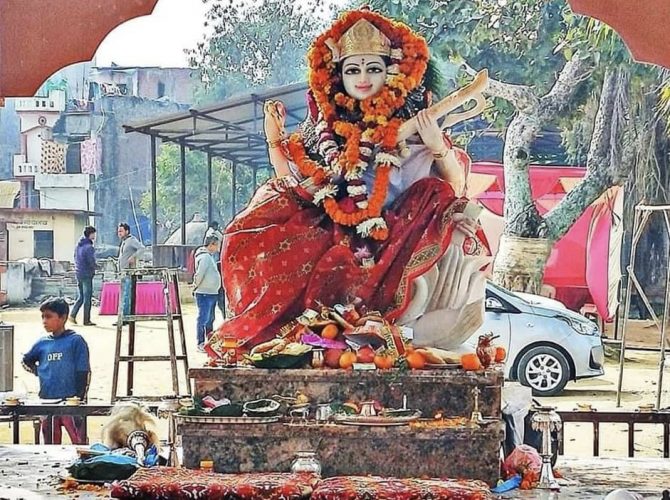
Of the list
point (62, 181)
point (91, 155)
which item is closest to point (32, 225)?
point (62, 181)

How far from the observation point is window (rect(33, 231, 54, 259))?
27.0ft

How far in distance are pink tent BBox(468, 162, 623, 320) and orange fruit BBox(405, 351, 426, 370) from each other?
3727 mm

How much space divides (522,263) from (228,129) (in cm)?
220

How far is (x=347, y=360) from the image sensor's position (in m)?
4.67

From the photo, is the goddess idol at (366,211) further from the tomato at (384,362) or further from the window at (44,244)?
the window at (44,244)

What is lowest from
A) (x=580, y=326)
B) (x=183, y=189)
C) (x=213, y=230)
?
(x=580, y=326)

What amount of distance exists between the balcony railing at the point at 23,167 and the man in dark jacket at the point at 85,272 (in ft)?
2.10

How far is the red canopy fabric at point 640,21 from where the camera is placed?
474 cm

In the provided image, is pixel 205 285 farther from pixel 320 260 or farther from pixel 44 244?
pixel 320 260

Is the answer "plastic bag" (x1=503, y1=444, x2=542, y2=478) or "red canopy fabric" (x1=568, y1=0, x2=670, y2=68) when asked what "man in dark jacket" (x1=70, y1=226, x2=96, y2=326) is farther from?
"red canopy fabric" (x1=568, y1=0, x2=670, y2=68)

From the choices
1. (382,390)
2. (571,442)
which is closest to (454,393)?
(382,390)

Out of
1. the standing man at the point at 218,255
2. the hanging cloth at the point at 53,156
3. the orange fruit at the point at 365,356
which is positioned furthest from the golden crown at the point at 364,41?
the hanging cloth at the point at 53,156

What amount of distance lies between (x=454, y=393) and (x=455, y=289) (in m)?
0.53

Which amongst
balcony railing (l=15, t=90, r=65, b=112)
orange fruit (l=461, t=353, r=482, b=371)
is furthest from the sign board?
orange fruit (l=461, t=353, r=482, b=371)
